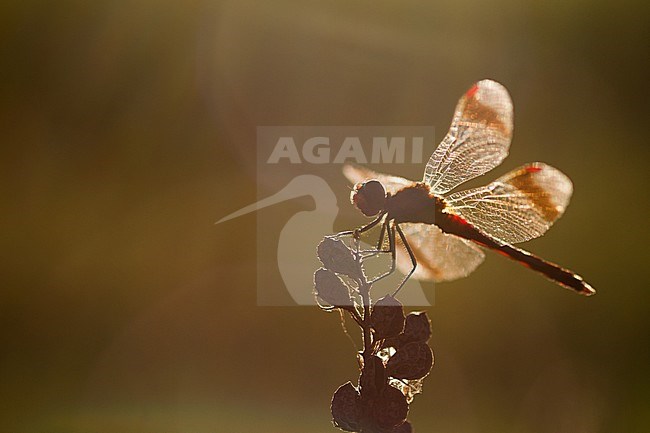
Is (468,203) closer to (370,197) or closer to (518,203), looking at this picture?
(518,203)

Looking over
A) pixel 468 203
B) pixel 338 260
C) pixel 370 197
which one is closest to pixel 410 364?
pixel 338 260

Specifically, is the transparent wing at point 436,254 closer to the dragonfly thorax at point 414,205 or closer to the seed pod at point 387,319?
the dragonfly thorax at point 414,205

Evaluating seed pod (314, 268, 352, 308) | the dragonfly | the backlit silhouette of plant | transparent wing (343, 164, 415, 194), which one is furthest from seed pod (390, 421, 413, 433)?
transparent wing (343, 164, 415, 194)

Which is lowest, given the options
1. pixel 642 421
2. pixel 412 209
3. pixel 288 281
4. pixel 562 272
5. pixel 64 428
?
pixel 64 428

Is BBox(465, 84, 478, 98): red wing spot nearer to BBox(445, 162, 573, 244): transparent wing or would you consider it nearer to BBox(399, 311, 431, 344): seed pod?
BBox(445, 162, 573, 244): transparent wing

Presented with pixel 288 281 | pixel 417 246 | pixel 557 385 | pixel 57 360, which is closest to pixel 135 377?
pixel 57 360

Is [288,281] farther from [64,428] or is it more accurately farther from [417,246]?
[64,428]

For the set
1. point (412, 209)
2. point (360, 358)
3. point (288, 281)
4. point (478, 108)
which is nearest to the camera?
point (360, 358)
